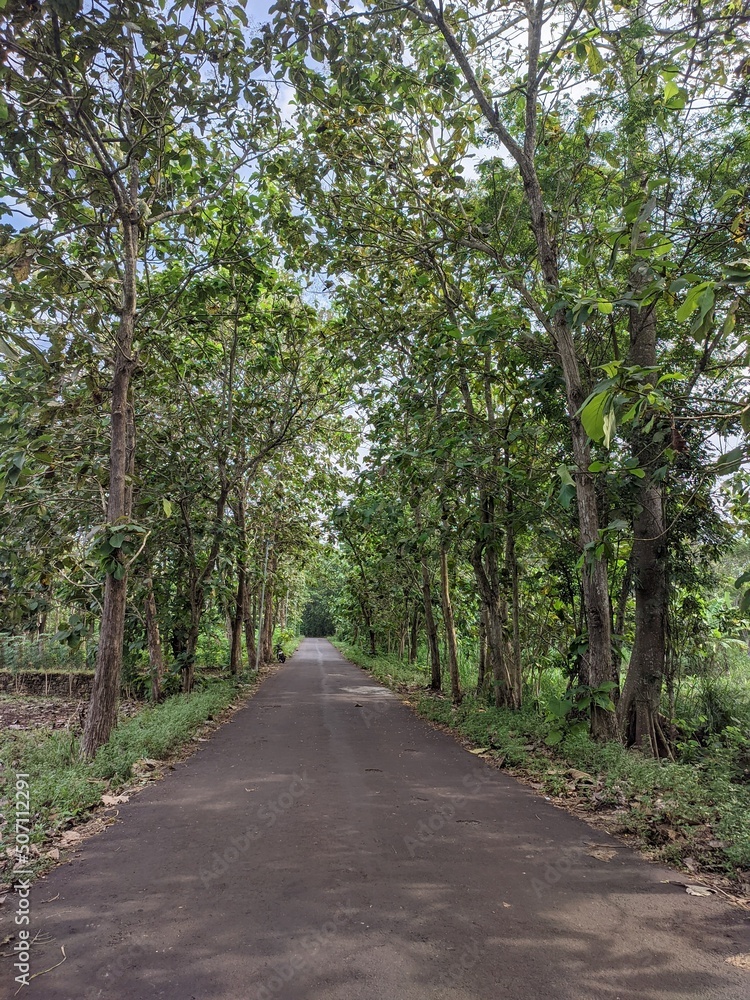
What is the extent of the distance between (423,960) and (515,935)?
22.5 inches

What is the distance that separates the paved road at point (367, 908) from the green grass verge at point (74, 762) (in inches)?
18.9

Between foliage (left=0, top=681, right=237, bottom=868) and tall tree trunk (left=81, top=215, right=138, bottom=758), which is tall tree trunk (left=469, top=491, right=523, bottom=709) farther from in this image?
tall tree trunk (left=81, top=215, right=138, bottom=758)

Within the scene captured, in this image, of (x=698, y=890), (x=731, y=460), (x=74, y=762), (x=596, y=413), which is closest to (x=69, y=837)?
(x=74, y=762)

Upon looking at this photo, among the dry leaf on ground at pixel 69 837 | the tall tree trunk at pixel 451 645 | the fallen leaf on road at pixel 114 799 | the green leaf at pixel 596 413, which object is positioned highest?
the green leaf at pixel 596 413

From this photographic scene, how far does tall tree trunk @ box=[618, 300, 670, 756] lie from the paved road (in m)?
2.67

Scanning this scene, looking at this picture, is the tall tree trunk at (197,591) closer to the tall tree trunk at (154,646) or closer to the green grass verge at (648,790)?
the tall tree trunk at (154,646)

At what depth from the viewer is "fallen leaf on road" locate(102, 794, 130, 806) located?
217 inches

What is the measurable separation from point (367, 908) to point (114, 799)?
3.31 m

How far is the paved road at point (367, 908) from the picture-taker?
2.74m

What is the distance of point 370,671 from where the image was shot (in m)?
23.7

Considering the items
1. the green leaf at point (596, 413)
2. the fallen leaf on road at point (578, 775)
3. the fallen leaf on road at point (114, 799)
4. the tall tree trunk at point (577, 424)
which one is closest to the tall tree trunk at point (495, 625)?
the tall tree trunk at point (577, 424)

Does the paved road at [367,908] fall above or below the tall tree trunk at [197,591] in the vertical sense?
below

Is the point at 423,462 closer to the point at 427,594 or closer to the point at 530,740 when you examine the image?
the point at 530,740

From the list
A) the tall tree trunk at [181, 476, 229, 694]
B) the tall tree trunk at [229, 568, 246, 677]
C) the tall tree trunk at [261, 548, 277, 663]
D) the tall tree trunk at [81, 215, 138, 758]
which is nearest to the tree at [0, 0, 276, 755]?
the tall tree trunk at [81, 215, 138, 758]
